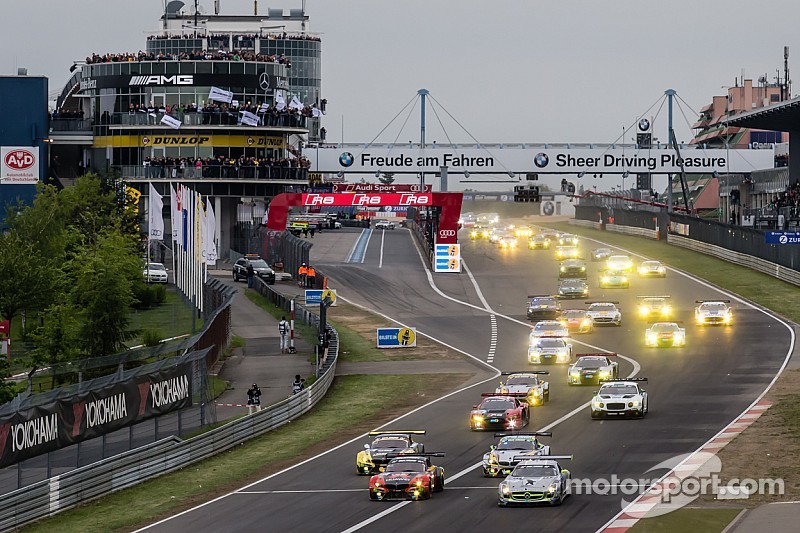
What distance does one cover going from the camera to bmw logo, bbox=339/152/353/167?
144m

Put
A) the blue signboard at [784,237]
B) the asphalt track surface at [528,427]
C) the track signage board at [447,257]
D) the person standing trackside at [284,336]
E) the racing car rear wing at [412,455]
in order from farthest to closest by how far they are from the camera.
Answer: the track signage board at [447,257] → the blue signboard at [784,237] → the person standing trackside at [284,336] → the racing car rear wing at [412,455] → the asphalt track surface at [528,427]

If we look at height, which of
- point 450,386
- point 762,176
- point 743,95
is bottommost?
point 450,386

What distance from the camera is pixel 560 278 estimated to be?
88.6 meters

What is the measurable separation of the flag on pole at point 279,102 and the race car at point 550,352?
5768 cm

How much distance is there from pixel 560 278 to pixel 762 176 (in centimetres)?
4017

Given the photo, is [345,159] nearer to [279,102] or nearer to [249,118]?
[279,102]

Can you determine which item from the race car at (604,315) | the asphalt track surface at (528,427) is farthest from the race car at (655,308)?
the race car at (604,315)

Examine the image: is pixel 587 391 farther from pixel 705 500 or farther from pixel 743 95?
pixel 743 95

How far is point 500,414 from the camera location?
42875mm

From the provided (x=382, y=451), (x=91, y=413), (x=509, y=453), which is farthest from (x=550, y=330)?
(x=91, y=413)

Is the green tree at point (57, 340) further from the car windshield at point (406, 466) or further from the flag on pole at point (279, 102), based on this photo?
the flag on pole at point (279, 102)

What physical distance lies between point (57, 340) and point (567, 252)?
180 ft

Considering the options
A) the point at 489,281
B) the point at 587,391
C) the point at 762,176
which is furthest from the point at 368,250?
the point at 587,391

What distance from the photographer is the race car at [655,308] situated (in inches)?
2867
